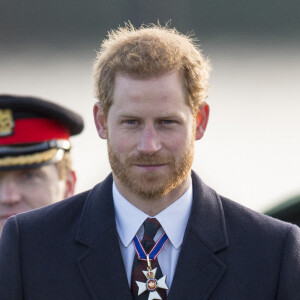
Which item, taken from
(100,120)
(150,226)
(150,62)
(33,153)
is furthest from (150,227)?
(33,153)

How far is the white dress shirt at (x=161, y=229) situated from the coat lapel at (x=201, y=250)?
0.04 m

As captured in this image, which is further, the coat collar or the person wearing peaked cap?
the person wearing peaked cap

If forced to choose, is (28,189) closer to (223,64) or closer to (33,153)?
(33,153)

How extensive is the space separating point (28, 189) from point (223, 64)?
1.15 m

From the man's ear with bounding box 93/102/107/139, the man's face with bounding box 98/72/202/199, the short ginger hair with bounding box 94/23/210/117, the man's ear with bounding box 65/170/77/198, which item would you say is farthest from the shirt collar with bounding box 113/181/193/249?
the man's ear with bounding box 65/170/77/198

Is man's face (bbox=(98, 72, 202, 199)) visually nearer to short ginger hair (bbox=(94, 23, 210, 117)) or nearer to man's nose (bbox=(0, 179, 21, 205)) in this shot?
short ginger hair (bbox=(94, 23, 210, 117))

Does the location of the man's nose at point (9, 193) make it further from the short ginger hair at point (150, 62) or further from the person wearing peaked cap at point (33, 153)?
the short ginger hair at point (150, 62)

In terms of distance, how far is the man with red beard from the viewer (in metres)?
3.86

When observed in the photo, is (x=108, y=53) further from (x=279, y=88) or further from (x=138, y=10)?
(x=279, y=88)

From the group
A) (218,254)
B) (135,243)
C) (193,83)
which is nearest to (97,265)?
(135,243)

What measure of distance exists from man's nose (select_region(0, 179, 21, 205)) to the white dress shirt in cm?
128

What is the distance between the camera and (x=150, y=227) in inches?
Answer: 157

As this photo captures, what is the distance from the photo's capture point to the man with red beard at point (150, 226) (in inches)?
152

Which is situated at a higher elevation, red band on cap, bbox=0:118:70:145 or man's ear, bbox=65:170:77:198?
red band on cap, bbox=0:118:70:145
